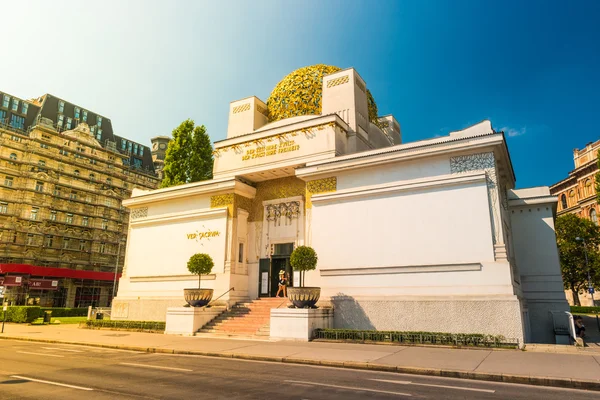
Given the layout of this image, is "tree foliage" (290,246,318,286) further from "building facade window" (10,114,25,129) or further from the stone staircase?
"building facade window" (10,114,25,129)

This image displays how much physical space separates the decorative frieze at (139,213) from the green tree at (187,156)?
680 centimetres

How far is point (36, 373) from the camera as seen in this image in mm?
9328

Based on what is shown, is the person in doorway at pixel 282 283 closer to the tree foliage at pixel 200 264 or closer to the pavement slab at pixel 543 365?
the tree foliage at pixel 200 264

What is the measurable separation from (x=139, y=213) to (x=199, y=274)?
9015mm

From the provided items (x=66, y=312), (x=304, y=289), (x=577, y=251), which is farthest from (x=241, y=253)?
(x=577, y=251)

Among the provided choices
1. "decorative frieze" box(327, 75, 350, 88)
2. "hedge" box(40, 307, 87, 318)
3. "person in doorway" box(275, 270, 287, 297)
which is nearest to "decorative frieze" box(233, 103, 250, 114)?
"decorative frieze" box(327, 75, 350, 88)

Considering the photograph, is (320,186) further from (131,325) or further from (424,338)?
(131,325)

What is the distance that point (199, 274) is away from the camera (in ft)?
71.6

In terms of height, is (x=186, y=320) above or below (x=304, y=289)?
below

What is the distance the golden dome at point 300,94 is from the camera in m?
26.0

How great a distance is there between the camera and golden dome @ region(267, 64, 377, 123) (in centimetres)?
2597

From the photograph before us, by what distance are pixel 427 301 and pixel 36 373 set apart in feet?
45.2

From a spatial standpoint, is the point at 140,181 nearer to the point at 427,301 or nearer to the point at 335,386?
the point at 427,301

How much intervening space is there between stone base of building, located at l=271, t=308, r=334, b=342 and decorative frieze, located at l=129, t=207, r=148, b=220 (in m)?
14.6
